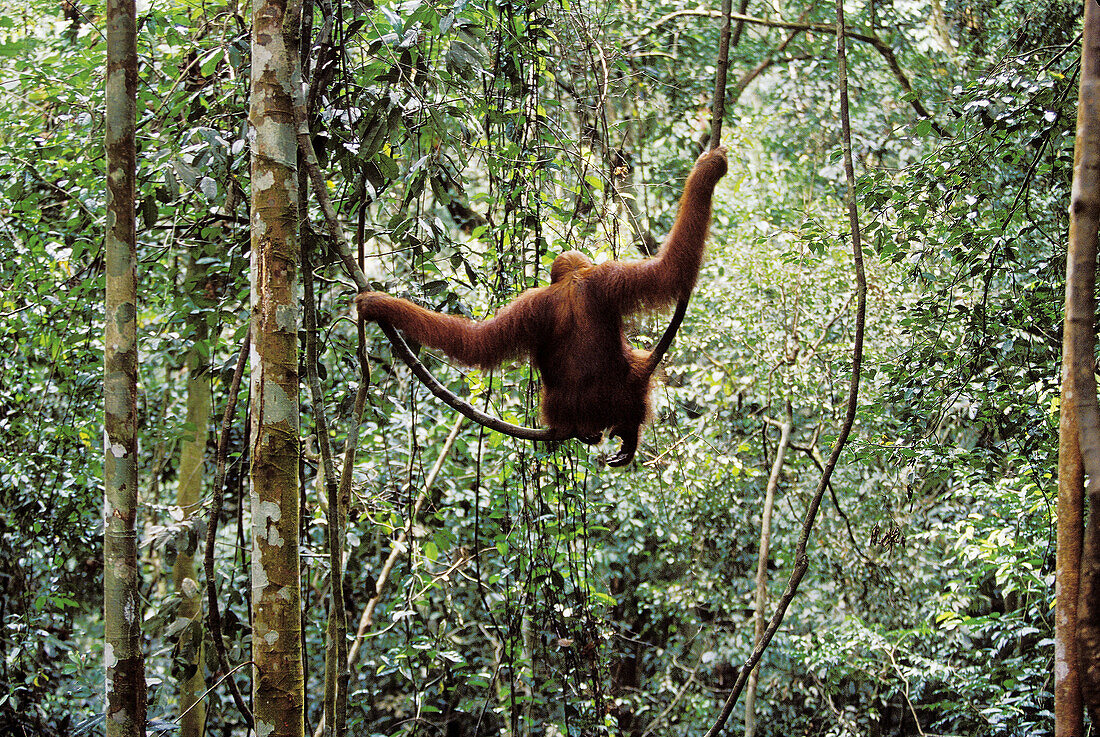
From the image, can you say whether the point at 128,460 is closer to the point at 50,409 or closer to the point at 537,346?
the point at 537,346

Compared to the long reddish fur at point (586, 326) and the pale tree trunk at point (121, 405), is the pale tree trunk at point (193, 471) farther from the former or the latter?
the long reddish fur at point (586, 326)

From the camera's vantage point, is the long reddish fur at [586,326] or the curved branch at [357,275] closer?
the curved branch at [357,275]

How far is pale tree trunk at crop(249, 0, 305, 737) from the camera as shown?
1.84 m

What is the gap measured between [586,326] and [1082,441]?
140cm

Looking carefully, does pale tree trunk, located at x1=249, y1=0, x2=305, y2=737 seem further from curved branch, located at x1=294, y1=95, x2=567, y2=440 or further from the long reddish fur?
the long reddish fur

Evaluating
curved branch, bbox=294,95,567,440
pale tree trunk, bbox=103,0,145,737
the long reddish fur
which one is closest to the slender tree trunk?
the long reddish fur

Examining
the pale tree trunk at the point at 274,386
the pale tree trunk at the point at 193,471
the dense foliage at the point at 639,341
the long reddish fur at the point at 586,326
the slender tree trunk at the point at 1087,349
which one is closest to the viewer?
the slender tree trunk at the point at 1087,349

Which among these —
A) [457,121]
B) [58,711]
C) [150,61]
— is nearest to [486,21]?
[457,121]

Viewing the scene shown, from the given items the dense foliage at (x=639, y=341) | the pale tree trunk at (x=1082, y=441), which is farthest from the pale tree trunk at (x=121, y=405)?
the pale tree trunk at (x=1082, y=441)

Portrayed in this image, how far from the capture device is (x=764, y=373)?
5766 mm

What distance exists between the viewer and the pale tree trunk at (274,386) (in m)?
1.84

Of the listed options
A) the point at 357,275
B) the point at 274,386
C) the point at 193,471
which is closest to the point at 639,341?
the point at 357,275

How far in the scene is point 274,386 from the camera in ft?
6.23

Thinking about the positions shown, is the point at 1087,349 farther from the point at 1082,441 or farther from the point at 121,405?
the point at 121,405
